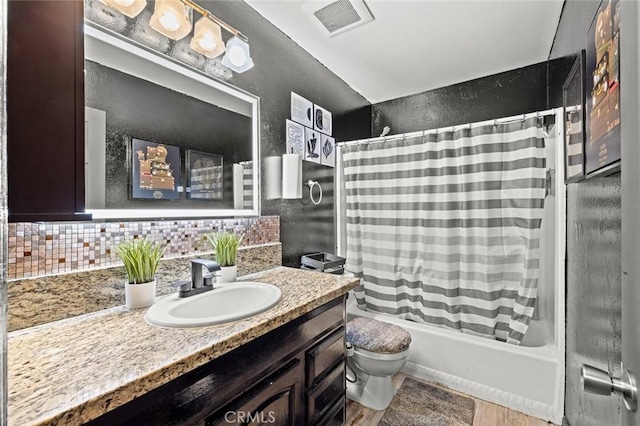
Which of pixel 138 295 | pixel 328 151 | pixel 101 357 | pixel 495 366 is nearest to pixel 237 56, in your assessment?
pixel 328 151

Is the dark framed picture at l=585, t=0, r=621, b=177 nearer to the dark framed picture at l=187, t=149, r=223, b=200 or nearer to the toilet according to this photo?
the toilet

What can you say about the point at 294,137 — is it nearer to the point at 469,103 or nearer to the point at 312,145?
the point at 312,145

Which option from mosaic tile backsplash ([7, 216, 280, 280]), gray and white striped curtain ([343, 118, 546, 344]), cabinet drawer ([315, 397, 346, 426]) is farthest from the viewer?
gray and white striped curtain ([343, 118, 546, 344])

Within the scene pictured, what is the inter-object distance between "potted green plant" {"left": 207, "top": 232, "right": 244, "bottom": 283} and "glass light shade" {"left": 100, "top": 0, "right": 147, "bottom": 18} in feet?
3.31

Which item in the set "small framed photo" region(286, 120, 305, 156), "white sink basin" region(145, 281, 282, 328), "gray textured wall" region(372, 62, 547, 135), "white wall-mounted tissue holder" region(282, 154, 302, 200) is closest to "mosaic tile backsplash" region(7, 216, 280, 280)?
"white sink basin" region(145, 281, 282, 328)

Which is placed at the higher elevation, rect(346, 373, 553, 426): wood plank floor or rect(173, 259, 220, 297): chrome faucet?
rect(173, 259, 220, 297): chrome faucet

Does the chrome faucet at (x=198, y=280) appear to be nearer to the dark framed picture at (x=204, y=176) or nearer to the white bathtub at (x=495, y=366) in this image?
the dark framed picture at (x=204, y=176)

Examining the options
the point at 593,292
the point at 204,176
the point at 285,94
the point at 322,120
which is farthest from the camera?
the point at 322,120

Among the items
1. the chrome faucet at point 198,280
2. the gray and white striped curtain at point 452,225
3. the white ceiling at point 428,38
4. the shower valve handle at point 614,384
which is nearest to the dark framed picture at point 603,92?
the shower valve handle at point 614,384

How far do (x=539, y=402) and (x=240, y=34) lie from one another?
9.05ft

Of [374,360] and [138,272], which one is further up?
[138,272]

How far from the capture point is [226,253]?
55.5 inches

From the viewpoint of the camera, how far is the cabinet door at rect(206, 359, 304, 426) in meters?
0.82

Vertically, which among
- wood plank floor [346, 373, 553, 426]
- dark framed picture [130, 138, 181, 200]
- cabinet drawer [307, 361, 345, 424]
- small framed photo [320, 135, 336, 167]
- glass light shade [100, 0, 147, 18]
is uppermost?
glass light shade [100, 0, 147, 18]
